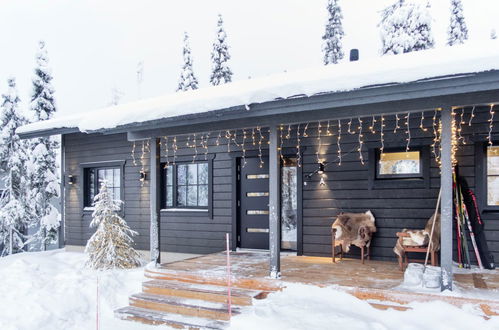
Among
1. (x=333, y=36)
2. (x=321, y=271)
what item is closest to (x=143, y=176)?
(x=321, y=271)

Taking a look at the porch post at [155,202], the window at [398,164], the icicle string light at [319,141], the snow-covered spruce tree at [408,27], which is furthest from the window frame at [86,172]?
the snow-covered spruce tree at [408,27]

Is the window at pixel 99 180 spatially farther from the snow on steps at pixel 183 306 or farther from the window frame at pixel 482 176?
the window frame at pixel 482 176

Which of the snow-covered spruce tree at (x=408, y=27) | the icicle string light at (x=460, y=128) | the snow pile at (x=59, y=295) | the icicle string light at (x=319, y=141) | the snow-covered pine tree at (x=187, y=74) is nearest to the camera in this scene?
the snow pile at (x=59, y=295)

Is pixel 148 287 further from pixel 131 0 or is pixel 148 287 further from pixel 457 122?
pixel 131 0

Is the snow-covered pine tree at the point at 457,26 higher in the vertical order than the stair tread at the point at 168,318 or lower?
higher

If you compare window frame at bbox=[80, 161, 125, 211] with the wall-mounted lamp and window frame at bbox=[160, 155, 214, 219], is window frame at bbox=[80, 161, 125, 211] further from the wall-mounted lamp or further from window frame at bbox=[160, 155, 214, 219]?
window frame at bbox=[160, 155, 214, 219]

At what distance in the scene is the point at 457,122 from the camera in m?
5.88

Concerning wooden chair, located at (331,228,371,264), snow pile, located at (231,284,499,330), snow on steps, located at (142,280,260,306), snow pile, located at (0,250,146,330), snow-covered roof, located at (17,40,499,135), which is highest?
snow-covered roof, located at (17,40,499,135)

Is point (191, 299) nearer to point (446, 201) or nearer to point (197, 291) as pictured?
point (197, 291)

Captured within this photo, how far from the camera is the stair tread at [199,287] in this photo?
4914mm

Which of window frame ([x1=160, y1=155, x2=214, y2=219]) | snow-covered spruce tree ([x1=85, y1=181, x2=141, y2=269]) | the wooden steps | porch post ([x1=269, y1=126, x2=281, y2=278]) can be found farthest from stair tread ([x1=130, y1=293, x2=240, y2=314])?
window frame ([x1=160, y1=155, x2=214, y2=219])

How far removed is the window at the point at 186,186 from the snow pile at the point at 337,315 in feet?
12.3

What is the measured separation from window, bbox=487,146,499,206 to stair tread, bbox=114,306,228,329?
3.84m

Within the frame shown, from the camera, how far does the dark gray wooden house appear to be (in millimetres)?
4188
